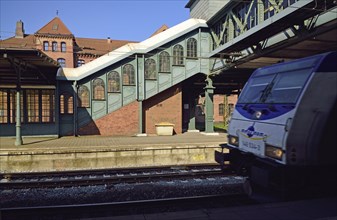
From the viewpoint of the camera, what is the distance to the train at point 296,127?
4.56 meters

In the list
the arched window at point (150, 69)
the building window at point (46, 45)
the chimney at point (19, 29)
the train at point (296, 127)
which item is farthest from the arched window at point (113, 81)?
the chimney at point (19, 29)

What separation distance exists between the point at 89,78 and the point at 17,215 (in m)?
14.1

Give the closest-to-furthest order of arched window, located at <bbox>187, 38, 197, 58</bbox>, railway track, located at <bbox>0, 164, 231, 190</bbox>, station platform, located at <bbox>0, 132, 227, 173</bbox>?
railway track, located at <bbox>0, 164, 231, 190</bbox>, station platform, located at <bbox>0, 132, 227, 173</bbox>, arched window, located at <bbox>187, 38, 197, 58</bbox>

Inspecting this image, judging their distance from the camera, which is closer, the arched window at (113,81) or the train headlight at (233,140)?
the train headlight at (233,140)

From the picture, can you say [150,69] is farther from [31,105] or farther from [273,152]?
[273,152]

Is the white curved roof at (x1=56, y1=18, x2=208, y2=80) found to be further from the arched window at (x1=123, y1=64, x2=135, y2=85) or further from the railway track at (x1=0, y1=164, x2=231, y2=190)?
the railway track at (x1=0, y1=164, x2=231, y2=190)

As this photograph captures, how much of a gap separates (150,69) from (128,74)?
162 centimetres

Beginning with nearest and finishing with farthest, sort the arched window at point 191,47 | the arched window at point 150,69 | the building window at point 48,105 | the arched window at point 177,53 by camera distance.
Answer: the building window at point 48,105 < the arched window at point 150,69 < the arched window at point 177,53 < the arched window at point 191,47

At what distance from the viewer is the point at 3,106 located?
17.7 meters

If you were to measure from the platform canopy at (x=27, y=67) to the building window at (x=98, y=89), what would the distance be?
8.57 ft

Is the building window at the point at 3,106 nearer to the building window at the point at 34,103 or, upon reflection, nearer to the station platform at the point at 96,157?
the building window at the point at 34,103

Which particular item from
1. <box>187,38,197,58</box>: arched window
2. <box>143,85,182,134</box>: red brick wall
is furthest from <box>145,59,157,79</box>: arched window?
<box>187,38,197,58</box>: arched window

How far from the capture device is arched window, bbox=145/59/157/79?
766 inches

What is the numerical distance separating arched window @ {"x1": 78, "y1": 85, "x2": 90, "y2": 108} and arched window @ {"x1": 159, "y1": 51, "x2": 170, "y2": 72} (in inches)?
215
